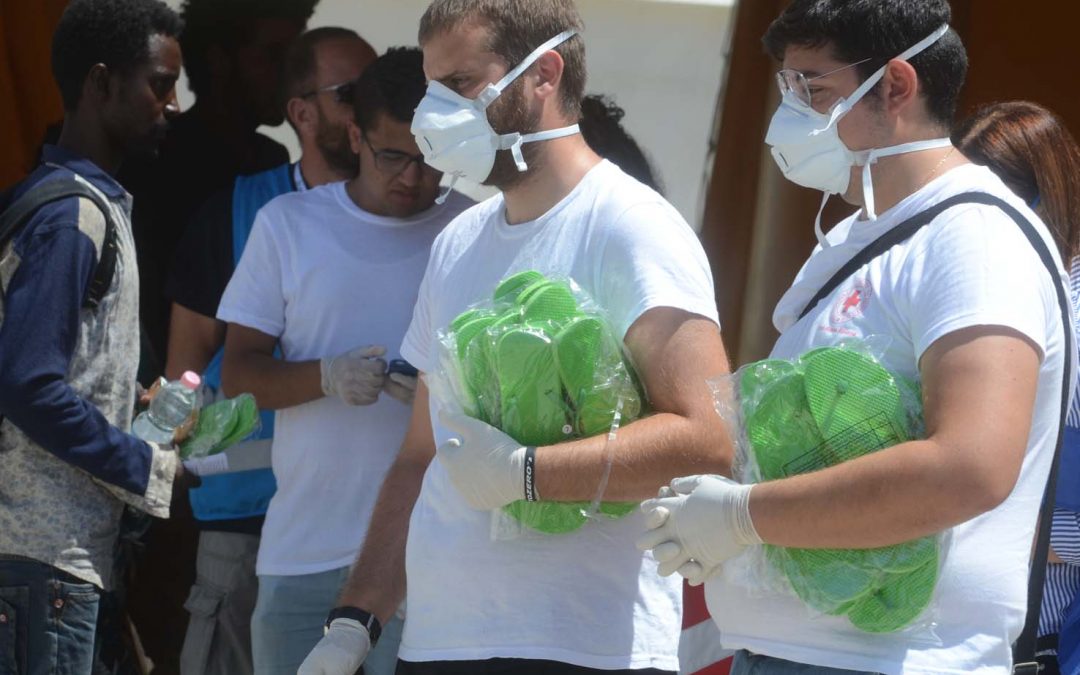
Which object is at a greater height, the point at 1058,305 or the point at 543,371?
the point at 1058,305

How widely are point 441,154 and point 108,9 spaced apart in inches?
56.3

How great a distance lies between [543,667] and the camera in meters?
2.22

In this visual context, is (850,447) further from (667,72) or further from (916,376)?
(667,72)

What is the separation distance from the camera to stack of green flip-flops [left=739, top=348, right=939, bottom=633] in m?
1.76

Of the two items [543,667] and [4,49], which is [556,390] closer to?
[543,667]

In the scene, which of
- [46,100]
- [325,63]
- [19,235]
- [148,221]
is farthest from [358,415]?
[46,100]

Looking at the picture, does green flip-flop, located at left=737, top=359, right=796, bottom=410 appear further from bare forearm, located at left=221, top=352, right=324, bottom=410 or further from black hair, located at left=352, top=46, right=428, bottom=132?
black hair, located at left=352, top=46, right=428, bottom=132

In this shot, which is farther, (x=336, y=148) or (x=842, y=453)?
(x=336, y=148)

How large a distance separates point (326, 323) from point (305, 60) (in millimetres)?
963

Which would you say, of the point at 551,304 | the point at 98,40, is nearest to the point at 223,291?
the point at 98,40

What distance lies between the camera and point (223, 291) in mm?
3785

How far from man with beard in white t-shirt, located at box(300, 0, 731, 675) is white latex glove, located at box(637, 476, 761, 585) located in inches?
7.9

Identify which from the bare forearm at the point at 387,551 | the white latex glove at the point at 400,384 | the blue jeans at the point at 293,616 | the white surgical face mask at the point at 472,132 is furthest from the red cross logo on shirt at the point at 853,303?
the blue jeans at the point at 293,616

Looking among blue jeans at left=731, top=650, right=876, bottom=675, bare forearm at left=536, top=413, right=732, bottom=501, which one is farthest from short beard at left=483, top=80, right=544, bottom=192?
blue jeans at left=731, top=650, right=876, bottom=675
